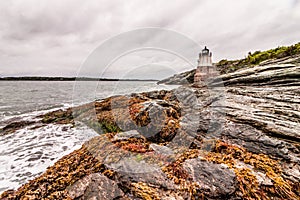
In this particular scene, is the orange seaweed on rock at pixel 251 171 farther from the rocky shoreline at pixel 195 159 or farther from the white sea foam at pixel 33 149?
the white sea foam at pixel 33 149

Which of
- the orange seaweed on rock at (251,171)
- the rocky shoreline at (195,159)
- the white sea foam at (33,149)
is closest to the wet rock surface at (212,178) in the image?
the rocky shoreline at (195,159)

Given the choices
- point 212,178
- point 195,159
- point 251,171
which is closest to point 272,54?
point 251,171

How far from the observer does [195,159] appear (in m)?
4.11

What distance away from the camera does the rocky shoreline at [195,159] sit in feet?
10.8

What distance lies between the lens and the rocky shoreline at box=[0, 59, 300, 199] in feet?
10.8

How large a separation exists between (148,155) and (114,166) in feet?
3.18

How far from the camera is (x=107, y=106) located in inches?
523

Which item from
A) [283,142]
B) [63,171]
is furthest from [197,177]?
[63,171]

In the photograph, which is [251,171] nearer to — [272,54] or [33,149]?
[33,149]

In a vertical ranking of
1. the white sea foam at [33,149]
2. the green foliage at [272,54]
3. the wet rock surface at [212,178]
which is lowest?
the white sea foam at [33,149]

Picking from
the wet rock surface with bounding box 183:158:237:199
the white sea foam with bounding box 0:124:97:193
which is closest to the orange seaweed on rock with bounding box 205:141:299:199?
the wet rock surface with bounding box 183:158:237:199

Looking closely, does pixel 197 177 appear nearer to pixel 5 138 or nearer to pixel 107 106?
pixel 107 106

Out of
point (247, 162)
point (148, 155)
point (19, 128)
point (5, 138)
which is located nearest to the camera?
point (247, 162)

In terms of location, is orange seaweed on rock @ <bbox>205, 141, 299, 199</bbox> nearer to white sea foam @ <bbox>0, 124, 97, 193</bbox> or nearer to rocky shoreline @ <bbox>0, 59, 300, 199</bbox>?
rocky shoreline @ <bbox>0, 59, 300, 199</bbox>
